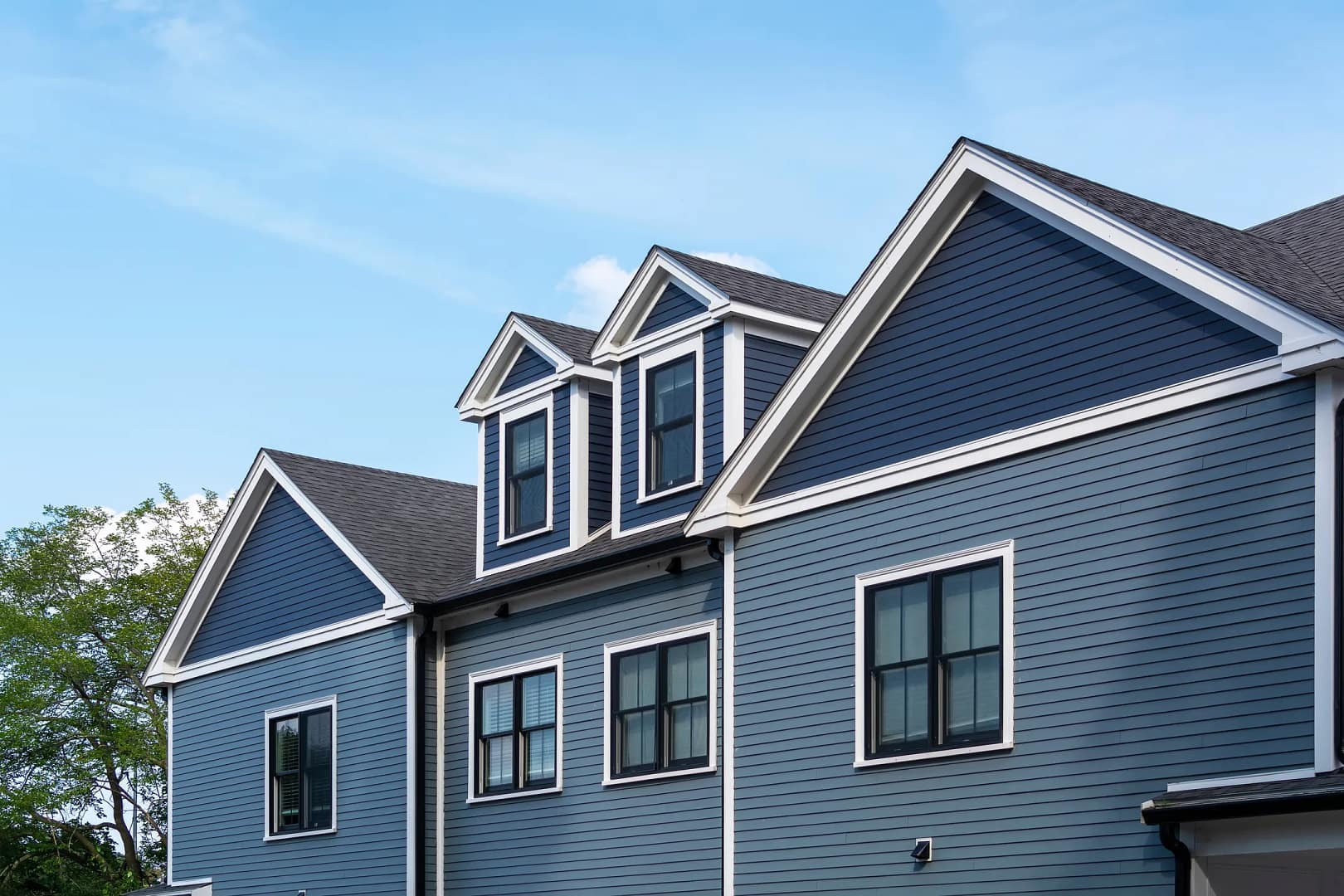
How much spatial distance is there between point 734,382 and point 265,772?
10269mm

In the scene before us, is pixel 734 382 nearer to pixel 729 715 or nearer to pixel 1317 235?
pixel 729 715

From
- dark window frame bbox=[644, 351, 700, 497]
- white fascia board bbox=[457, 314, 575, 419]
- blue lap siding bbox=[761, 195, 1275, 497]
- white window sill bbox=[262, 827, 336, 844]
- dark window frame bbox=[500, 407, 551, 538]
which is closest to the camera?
blue lap siding bbox=[761, 195, 1275, 497]

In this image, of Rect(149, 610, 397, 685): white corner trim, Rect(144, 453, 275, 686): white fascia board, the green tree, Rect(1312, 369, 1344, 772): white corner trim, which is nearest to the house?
Rect(1312, 369, 1344, 772): white corner trim

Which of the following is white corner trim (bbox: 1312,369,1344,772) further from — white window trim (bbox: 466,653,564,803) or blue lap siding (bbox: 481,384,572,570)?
blue lap siding (bbox: 481,384,572,570)

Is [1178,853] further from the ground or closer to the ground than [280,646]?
closer to the ground

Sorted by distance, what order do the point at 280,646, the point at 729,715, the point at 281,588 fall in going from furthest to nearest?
1. the point at 281,588
2. the point at 280,646
3. the point at 729,715

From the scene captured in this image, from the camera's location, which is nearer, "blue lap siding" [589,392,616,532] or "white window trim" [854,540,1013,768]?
"white window trim" [854,540,1013,768]

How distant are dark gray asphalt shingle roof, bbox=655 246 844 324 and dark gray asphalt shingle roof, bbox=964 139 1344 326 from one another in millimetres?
4332

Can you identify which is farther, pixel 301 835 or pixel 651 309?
pixel 301 835

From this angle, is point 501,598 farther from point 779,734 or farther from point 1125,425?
point 1125,425

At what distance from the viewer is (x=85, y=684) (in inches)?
1844

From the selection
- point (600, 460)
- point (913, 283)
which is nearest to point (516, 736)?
point (600, 460)

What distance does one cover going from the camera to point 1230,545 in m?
13.3

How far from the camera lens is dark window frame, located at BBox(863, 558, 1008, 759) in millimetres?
15086
